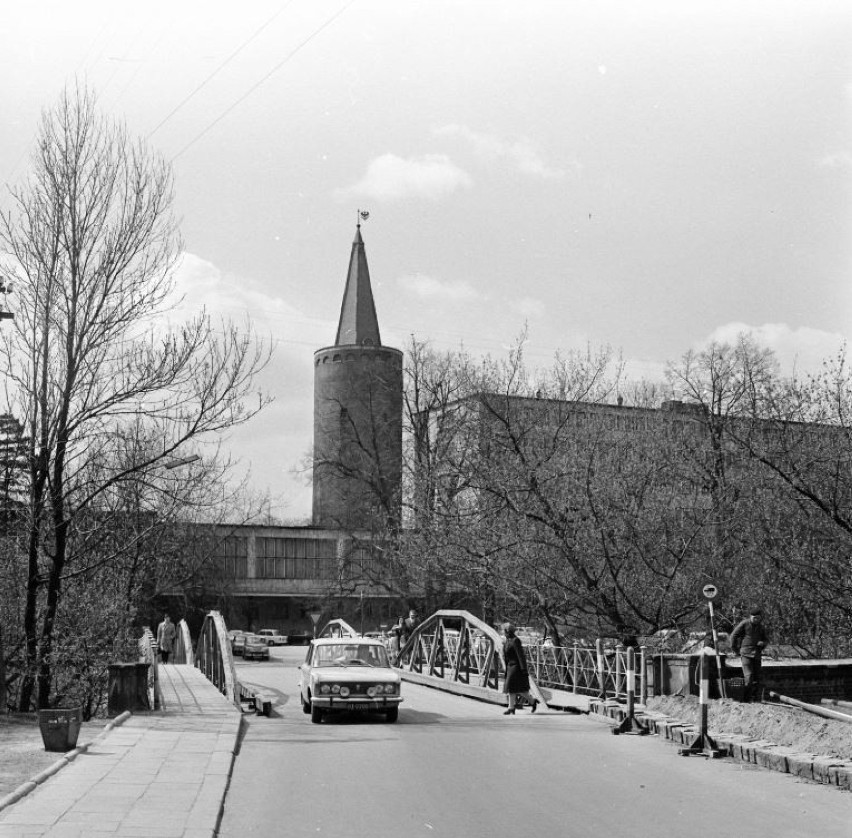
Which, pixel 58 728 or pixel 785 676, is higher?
pixel 785 676

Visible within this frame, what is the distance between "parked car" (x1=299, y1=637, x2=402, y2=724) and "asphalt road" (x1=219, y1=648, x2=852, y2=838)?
88 centimetres

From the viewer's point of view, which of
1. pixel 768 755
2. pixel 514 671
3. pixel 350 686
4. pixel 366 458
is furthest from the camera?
pixel 366 458

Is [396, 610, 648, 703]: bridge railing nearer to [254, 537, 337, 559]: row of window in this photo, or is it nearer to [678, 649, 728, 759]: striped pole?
[678, 649, 728, 759]: striped pole

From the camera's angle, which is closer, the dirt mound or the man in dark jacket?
the dirt mound

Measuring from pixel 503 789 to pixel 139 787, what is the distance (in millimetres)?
3597

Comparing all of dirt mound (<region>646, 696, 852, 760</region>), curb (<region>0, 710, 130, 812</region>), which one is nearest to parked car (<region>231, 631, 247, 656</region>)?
curb (<region>0, 710, 130, 812</region>)

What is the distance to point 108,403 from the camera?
67.8 feet

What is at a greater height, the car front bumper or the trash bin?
the trash bin

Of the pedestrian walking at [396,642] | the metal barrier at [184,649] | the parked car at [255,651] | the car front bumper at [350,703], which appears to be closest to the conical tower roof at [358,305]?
the parked car at [255,651]

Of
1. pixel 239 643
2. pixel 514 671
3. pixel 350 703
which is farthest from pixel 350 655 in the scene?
pixel 239 643

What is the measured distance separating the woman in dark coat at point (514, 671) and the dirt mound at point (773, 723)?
345 cm

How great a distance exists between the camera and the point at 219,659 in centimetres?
2619

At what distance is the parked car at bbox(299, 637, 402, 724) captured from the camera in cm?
1844

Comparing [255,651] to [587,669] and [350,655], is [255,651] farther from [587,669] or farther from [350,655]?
[350,655]
